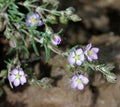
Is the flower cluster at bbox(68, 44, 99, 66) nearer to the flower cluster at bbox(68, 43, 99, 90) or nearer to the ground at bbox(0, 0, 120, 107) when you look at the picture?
the flower cluster at bbox(68, 43, 99, 90)

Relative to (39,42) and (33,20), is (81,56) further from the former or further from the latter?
(33,20)

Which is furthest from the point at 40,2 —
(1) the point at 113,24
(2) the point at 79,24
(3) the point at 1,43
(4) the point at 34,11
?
(1) the point at 113,24

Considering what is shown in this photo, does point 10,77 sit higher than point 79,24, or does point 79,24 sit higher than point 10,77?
point 10,77

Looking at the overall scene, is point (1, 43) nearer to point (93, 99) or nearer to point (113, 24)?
point (93, 99)

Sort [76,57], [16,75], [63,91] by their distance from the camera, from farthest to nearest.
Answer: [63,91]
[16,75]
[76,57]

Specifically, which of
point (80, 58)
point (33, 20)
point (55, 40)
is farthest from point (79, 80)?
point (33, 20)

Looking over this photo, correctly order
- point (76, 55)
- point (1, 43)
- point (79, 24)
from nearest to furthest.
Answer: point (76, 55)
point (1, 43)
point (79, 24)

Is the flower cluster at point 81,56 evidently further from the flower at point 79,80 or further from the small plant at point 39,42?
the flower at point 79,80
